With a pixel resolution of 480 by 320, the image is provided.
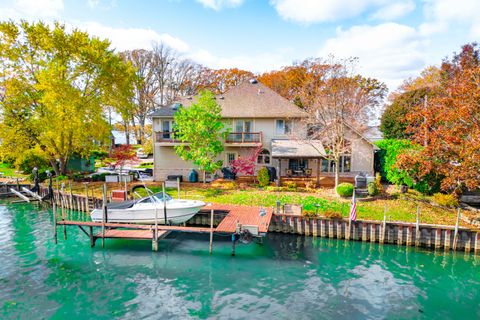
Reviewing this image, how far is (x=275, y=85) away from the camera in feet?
165

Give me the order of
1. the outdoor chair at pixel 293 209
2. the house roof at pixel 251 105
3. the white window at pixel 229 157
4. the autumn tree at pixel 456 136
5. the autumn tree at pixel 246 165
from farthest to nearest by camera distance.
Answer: the white window at pixel 229 157
the house roof at pixel 251 105
the autumn tree at pixel 246 165
the outdoor chair at pixel 293 209
the autumn tree at pixel 456 136

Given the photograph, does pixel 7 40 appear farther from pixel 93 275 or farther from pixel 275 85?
pixel 275 85

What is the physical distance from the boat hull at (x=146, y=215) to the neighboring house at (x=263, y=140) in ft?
Result: 38.6

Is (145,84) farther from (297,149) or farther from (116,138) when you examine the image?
(297,149)

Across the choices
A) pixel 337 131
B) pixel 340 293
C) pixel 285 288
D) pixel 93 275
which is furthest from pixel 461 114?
pixel 93 275

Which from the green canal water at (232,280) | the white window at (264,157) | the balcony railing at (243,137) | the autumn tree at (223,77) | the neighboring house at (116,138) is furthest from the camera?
the neighboring house at (116,138)

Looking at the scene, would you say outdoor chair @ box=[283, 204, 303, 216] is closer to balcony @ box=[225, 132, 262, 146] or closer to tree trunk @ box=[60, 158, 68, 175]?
balcony @ box=[225, 132, 262, 146]

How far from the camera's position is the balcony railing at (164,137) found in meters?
29.5

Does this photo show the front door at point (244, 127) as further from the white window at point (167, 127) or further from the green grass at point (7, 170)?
the green grass at point (7, 170)

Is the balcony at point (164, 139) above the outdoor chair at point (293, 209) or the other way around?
above

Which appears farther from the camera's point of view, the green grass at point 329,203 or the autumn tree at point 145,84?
the autumn tree at point 145,84

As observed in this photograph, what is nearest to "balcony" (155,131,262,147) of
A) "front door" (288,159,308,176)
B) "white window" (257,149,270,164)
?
"white window" (257,149,270,164)

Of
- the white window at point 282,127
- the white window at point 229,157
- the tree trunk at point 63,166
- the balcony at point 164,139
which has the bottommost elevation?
the tree trunk at point 63,166

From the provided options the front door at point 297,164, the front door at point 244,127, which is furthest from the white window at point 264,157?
the front door at point 297,164
